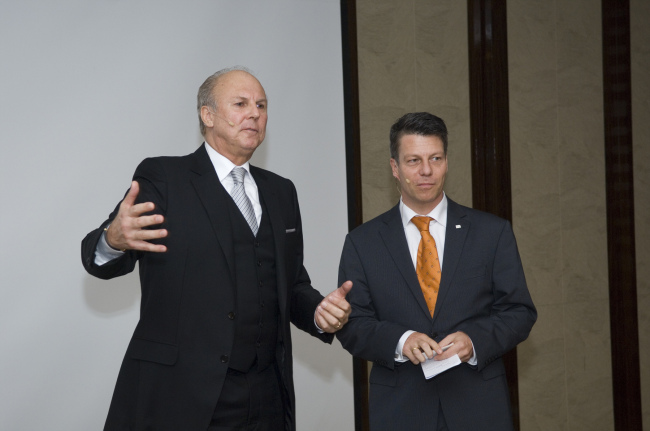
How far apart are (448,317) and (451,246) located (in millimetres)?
238

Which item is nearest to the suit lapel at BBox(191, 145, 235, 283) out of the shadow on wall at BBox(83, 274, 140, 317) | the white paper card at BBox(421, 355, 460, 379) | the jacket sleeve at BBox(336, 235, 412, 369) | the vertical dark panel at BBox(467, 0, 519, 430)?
the jacket sleeve at BBox(336, 235, 412, 369)

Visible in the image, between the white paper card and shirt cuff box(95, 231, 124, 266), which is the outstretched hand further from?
shirt cuff box(95, 231, 124, 266)

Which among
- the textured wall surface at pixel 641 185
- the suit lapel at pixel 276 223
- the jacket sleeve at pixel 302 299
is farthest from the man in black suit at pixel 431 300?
the textured wall surface at pixel 641 185

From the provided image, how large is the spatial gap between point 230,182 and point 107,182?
0.83 meters

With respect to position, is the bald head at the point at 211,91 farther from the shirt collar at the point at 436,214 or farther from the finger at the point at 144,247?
the shirt collar at the point at 436,214

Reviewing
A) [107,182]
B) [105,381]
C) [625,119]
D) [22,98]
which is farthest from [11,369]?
[625,119]

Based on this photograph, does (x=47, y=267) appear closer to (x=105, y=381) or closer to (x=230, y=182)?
(x=105, y=381)

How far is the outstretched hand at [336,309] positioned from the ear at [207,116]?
730 mm

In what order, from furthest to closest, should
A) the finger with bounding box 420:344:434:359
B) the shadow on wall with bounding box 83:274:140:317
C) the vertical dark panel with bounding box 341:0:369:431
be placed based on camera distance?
1. the vertical dark panel with bounding box 341:0:369:431
2. the shadow on wall with bounding box 83:274:140:317
3. the finger with bounding box 420:344:434:359

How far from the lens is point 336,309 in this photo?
6.56ft

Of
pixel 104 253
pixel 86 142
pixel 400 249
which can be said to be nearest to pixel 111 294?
pixel 86 142

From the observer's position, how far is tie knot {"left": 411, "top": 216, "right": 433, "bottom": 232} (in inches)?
88.0

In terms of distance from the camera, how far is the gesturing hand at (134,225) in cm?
175

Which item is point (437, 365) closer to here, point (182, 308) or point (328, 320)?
point (328, 320)
